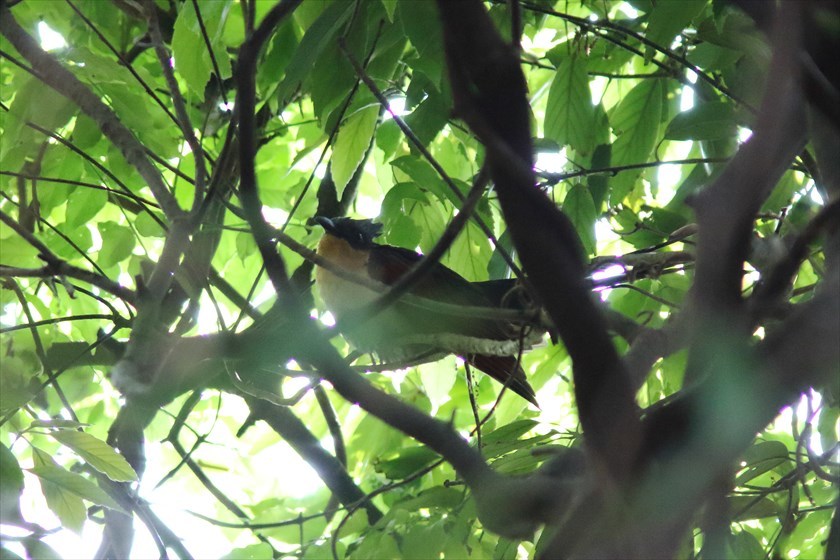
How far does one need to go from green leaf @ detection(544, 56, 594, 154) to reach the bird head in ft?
4.44

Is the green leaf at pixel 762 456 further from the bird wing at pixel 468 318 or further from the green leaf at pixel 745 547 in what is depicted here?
the bird wing at pixel 468 318

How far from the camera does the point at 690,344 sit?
112 centimetres

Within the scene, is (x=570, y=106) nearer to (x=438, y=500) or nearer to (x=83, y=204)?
(x=438, y=500)

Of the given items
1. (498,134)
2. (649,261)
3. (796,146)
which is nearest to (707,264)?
(498,134)

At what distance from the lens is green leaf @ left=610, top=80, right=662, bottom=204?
2529 millimetres

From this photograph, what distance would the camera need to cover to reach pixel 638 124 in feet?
8.45

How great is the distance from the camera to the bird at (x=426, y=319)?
2.40 metres

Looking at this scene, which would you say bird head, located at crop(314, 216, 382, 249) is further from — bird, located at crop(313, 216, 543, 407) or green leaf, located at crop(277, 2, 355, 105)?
green leaf, located at crop(277, 2, 355, 105)

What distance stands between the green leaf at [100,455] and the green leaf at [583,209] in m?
1.33

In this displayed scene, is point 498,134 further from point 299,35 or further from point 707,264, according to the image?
point 299,35

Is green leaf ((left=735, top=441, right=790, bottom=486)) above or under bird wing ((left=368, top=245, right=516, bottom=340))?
under

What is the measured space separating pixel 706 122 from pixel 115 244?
1.90m

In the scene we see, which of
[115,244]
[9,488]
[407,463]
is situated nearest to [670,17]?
[407,463]

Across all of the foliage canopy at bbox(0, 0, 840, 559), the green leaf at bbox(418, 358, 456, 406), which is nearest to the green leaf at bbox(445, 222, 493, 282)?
the foliage canopy at bbox(0, 0, 840, 559)
